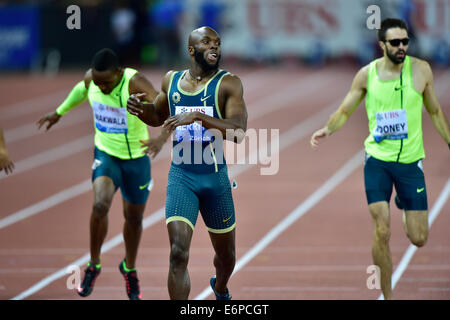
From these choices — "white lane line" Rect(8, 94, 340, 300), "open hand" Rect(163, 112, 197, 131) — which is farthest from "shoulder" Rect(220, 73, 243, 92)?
"white lane line" Rect(8, 94, 340, 300)

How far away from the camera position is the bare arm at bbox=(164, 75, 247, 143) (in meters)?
6.68

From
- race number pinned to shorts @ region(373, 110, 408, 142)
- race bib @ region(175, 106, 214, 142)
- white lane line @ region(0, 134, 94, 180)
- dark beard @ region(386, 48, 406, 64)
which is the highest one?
dark beard @ region(386, 48, 406, 64)

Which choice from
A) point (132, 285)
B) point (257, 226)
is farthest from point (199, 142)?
point (257, 226)

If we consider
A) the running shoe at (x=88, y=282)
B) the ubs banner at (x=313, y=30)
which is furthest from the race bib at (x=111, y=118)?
the ubs banner at (x=313, y=30)

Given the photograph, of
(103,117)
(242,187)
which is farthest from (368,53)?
(103,117)

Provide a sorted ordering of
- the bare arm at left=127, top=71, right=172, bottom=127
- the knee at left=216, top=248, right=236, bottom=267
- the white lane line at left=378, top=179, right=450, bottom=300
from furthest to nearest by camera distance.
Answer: the white lane line at left=378, top=179, right=450, bottom=300 < the knee at left=216, top=248, right=236, bottom=267 < the bare arm at left=127, top=71, right=172, bottom=127

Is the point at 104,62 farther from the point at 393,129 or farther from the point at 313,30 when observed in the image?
the point at 313,30

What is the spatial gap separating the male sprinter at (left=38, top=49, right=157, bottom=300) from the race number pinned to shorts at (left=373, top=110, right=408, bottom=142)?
210 centimetres

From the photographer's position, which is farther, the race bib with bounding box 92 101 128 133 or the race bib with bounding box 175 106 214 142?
the race bib with bounding box 92 101 128 133

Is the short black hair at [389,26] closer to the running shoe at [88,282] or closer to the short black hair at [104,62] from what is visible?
the short black hair at [104,62]

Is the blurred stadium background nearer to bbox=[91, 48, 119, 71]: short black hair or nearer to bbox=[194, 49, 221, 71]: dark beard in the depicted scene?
bbox=[91, 48, 119, 71]: short black hair

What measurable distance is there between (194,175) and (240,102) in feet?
2.24

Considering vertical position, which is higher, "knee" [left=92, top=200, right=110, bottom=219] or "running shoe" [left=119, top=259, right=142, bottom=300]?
"knee" [left=92, top=200, right=110, bottom=219]

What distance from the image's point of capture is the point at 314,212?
13.1 metres
